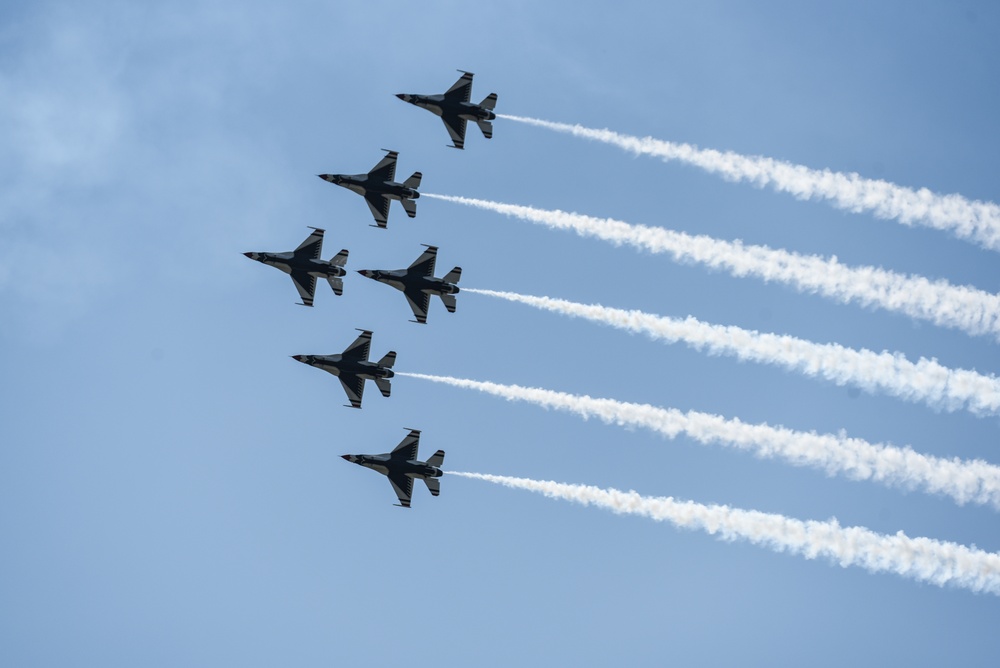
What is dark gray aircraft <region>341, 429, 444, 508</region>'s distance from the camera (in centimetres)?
9762

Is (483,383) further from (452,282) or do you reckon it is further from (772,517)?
(772,517)

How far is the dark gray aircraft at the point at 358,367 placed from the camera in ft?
331

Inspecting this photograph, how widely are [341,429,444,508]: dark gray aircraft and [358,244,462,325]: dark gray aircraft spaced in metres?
9.39

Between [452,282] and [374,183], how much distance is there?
1061 centimetres

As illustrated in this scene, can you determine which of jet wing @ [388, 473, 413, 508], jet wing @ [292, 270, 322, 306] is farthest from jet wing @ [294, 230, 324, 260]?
jet wing @ [388, 473, 413, 508]

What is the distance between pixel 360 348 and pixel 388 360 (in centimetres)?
Answer: 308

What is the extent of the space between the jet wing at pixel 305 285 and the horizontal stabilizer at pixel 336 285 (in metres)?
1.68

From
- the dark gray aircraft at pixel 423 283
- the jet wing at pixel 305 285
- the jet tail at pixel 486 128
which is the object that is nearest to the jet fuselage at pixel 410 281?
the dark gray aircraft at pixel 423 283

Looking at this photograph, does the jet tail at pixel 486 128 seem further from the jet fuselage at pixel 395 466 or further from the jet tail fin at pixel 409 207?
the jet fuselage at pixel 395 466

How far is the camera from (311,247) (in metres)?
104

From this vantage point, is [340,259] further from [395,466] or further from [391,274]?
[395,466]

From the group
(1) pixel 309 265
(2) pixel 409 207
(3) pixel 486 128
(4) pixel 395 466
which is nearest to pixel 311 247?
(1) pixel 309 265

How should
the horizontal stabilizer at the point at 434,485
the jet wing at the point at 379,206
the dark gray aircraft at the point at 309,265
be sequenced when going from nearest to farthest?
A: the horizontal stabilizer at the point at 434,485, the dark gray aircraft at the point at 309,265, the jet wing at the point at 379,206

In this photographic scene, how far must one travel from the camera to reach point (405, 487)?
326ft
